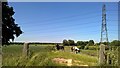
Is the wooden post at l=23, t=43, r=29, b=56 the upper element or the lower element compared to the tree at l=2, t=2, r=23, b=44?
lower

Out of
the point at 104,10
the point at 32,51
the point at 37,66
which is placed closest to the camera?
the point at 37,66

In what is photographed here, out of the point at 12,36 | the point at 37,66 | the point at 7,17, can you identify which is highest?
the point at 7,17

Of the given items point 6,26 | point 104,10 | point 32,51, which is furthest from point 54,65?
point 104,10

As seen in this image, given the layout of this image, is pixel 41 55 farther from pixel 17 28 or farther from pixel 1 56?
pixel 17 28

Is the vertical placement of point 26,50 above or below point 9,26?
below

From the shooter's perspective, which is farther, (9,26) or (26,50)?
(9,26)

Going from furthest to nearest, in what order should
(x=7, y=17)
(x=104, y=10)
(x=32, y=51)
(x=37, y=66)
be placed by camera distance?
(x=104, y=10)
(x=7, y=17)
(x=32, y=51)
(x=37, y=66)

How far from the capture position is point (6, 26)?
112 feet

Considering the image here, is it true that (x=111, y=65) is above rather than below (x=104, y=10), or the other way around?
below

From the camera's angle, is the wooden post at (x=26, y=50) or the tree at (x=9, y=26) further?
the tree at (x=9, y=26)

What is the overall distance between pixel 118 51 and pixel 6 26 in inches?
1049

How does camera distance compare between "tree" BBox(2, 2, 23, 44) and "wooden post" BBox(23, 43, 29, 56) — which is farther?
"tree" BBox(2, 2, 23, 44)

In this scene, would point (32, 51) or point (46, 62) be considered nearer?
point (46, 62)

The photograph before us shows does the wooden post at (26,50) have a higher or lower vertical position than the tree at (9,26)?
lower
